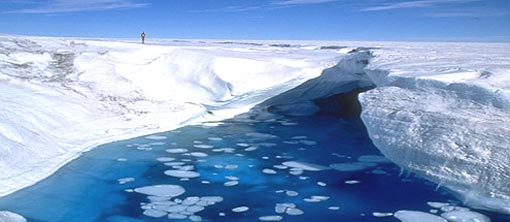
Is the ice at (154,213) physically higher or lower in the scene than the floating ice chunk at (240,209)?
higher

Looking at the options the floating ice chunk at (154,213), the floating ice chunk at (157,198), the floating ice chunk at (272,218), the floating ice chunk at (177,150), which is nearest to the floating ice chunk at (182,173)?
the floating ice chunk at (157,198)

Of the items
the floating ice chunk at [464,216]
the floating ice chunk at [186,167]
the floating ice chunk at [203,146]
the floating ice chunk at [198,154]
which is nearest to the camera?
the floating ice chunk at [464,216]

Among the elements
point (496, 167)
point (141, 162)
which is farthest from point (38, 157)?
point (496, 167)

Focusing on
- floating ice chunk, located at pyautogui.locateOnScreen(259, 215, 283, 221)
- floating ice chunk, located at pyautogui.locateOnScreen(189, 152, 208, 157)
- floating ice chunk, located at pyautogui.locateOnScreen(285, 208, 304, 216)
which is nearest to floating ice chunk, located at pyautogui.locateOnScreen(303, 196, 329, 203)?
floating ice chunk, located at pyautogui.locateOnScreen(285, 208, 304, 216)

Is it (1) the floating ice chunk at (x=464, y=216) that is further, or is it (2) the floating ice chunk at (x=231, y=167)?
(2) the floating ice chunk at (x=231, y=167)

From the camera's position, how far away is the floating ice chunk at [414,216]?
3.89m

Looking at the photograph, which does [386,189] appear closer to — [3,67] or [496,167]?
[496,167]

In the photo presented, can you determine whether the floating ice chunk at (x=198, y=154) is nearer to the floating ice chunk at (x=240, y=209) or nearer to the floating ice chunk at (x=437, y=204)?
the floating ice chunk at (x=240, y=209)

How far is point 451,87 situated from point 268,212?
279 cm

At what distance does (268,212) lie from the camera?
4117 millimetres

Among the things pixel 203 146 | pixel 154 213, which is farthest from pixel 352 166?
pixel 154 213

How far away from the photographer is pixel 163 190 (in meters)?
4.65

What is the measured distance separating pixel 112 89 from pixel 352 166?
471 cm

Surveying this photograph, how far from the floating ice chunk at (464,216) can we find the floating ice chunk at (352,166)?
1.67 meters
